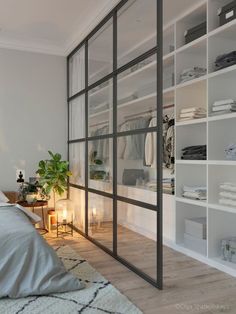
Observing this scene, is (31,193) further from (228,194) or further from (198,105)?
(228,194)

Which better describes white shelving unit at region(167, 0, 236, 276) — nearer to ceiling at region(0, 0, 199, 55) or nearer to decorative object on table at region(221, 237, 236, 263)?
decorative object on table at region(221, 237, 236, 263)

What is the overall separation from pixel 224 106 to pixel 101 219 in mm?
1815

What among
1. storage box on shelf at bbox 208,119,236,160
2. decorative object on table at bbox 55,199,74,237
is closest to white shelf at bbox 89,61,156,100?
storage box on shelf at bbox 208,119,236,160

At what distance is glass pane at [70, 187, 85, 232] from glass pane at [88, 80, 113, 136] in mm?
894

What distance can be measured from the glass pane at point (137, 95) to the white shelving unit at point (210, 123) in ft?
2.27

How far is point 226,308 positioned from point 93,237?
2.03 metres

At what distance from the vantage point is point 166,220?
3.99m

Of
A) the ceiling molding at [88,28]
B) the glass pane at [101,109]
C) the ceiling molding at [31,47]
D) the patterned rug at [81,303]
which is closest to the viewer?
the patterned rug at [81,303]

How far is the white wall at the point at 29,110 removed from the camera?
4.67m

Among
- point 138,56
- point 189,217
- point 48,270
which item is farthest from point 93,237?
point 138,56

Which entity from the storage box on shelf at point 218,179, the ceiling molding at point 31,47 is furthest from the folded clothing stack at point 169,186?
the ceiling molding at point 31,47

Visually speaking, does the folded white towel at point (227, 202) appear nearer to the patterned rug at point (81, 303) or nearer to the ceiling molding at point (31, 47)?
the patterned rug at point (81, 303)

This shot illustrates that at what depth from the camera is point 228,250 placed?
3.15 metres

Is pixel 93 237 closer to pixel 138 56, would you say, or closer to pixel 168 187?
pixel 168 187
